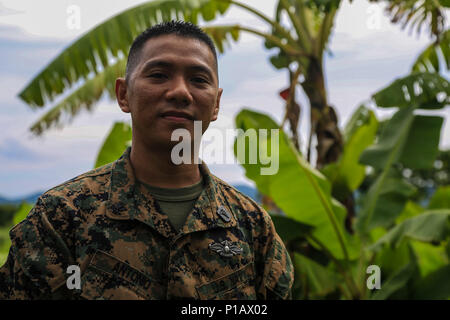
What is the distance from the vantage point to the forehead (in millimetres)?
1153

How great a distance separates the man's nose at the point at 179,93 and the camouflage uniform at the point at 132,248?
27cm

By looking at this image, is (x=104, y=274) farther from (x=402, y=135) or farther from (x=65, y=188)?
(x=402, y=135)

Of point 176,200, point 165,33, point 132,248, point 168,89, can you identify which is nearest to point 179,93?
point 168,89

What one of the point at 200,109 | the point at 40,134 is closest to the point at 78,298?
the point at 200,109

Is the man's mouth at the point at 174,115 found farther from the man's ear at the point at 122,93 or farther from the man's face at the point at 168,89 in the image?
the man's ear at the point at 122,93

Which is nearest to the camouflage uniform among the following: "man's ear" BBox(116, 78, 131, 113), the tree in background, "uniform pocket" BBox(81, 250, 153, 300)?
"uniform pocket" BBox(81, 250, 153, 300)

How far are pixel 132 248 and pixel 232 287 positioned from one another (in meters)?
0.29

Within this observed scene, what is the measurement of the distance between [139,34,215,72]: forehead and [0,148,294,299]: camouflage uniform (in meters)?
0.31

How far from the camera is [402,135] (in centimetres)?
376

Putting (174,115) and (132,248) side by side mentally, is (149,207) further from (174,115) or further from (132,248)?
(174,115)

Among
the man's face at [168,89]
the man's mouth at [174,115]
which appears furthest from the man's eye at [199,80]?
the man's mouth at [174,115]
